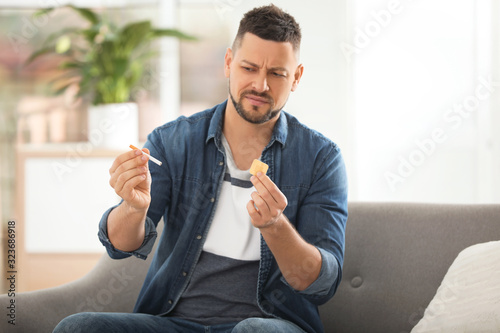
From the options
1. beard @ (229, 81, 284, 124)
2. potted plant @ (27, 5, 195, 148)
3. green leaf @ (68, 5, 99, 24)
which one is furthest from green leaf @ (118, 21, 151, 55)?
beard @ (229, 81, 284, 124)

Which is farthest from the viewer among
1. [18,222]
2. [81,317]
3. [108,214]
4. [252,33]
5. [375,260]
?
[18,222]

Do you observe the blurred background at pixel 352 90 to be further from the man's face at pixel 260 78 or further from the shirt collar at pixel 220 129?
the man's face at pixel 260 78

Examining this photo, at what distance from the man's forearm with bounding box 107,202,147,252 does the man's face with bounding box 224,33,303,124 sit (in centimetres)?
38

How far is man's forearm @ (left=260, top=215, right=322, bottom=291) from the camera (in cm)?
129

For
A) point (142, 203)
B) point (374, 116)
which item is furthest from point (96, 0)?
point (142, 203)

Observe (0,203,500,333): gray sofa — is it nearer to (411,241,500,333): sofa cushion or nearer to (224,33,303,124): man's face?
(411,241,500,333): sofa cushion

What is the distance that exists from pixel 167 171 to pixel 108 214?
0.20 metres

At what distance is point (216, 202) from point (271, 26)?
1.55 ft

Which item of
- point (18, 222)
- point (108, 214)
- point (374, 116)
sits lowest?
point (18, 222)

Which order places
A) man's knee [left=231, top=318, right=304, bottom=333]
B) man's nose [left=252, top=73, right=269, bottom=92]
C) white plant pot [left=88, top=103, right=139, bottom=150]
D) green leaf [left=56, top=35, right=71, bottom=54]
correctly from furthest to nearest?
green leaf [left=56, top=35, right=71, bottom=54], white plant pot [left=88, top=103, right=139, bottom=150], man's nose [left=252, top=73, right=269, bottom=92], man's knee [left=231, top=318, right=304, bottom=333]

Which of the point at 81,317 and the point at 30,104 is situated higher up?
the point at 30,104

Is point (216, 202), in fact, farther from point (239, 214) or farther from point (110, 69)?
point (110, 69)

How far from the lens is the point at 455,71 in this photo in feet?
11.7

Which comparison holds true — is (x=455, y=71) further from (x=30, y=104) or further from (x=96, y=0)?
(x=30, y=104)
